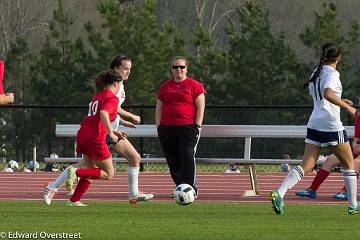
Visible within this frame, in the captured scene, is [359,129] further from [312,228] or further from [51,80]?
[51,80]

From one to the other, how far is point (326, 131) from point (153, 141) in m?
36.6

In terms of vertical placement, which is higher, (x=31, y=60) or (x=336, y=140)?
(x=336, y=140)

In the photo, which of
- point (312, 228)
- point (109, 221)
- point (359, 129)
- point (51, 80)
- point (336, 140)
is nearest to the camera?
point (312, 228)

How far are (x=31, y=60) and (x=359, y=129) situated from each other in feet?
177

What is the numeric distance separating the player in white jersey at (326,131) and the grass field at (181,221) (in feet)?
1.01

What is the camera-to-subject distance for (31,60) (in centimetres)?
7019

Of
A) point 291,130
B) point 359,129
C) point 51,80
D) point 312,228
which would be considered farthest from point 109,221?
point 51,80

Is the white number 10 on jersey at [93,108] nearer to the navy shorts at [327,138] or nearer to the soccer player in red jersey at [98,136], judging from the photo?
the soccer player in red jersey at [98,136]

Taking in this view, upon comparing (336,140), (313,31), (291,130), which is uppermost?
(336,140)

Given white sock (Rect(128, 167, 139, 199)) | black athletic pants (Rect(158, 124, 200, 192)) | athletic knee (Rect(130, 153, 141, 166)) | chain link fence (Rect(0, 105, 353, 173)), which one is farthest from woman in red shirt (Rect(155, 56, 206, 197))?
chain link fence (Rect(0, 105, 353, 173))

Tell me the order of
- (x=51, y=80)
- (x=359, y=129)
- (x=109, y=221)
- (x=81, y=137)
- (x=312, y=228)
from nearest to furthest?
(x=312, y=228)
(x=109, y=221)
(x=81, y=137)
(x=359, y=129)
(x=51, y=80)

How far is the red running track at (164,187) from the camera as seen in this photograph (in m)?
17.8

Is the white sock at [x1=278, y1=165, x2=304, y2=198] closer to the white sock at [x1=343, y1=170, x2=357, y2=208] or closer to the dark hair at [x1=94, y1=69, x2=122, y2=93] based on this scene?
the white sock at [x1=343, y1=170, x2=357, y2=208]

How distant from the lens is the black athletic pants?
A: 1549 cm
